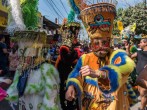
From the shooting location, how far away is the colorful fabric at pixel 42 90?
3.20 m

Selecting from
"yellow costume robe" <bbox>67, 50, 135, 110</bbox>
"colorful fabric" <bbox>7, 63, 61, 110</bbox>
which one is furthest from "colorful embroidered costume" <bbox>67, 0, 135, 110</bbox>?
"colorful fabric" <bbox>7, 63, 61, 110</bbox>

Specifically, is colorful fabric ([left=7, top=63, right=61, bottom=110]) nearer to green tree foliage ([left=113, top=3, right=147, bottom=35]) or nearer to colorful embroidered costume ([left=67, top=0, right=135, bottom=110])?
colorful embroidered costume ([left=67, top=0, right=135, bottom=110])

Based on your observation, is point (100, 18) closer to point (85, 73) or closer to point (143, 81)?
point (85, 73)

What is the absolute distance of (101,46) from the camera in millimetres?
3027

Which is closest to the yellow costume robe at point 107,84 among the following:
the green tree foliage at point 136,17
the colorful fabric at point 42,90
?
the colorful fabric at point 42,90

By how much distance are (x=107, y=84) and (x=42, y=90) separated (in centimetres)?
72

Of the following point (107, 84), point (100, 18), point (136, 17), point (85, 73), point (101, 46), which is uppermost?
point (136, 17)

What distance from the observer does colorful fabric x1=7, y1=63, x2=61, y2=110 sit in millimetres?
3195

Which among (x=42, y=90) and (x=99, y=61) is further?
(x=42, y=90)

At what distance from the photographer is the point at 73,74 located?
124 inches

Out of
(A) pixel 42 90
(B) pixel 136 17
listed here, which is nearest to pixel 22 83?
(A) pixel 42 90

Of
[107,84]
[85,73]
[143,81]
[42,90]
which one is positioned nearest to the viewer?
[85,73]

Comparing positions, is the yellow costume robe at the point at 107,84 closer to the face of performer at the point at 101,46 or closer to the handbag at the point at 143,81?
the face of performer at the point at 101,46

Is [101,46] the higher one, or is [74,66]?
[101,46]
